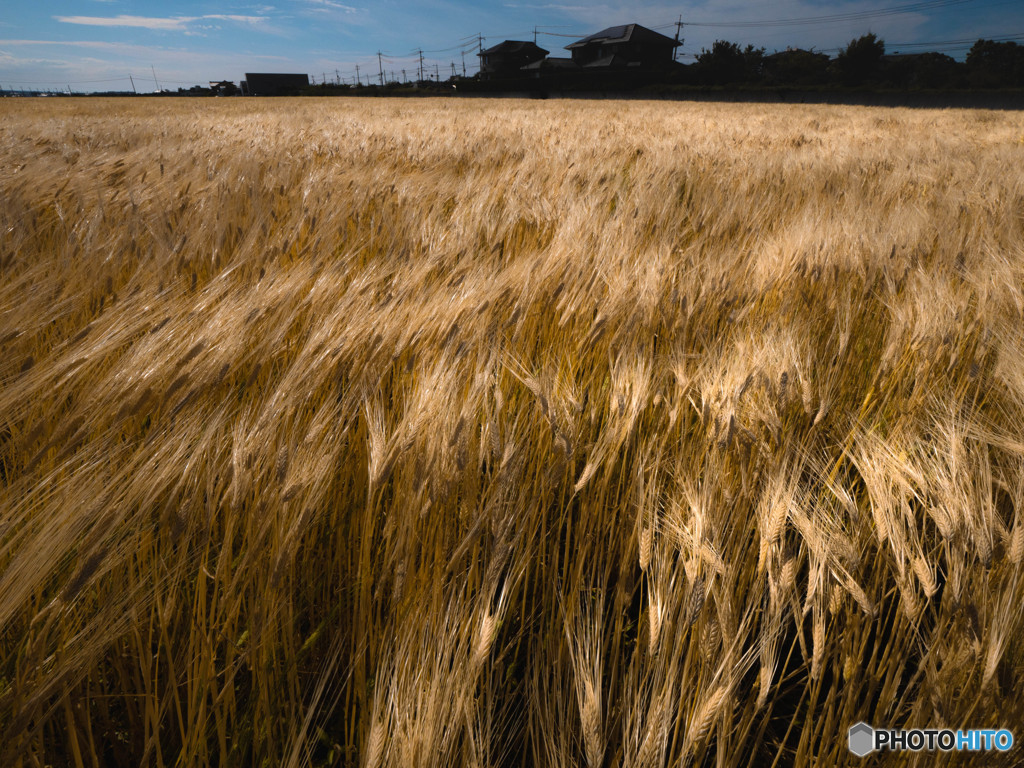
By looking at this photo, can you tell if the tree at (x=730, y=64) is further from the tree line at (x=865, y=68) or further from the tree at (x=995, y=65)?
the tree at (x=995, y=65)

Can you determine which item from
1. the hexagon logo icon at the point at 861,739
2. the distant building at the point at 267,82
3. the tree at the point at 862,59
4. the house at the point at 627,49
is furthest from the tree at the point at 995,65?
the distant building at the point at 267,82

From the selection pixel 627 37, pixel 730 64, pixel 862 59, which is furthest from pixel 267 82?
pixel 862 59

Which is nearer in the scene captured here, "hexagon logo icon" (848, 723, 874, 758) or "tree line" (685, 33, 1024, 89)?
"hexagon logo icon" (848, 723, 874, 758)

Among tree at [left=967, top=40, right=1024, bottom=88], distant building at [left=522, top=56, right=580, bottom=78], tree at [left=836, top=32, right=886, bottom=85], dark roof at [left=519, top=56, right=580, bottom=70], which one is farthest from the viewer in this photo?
dark roof at [left=519, top=56, right=580, bottom=70]

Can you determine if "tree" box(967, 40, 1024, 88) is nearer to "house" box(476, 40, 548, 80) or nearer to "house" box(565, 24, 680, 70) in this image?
"house" box(565, 24, 680, 70)

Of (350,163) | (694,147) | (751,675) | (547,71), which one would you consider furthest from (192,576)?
(547,71)

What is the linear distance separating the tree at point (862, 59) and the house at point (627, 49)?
12.8 meters

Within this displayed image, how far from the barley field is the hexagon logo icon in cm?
2

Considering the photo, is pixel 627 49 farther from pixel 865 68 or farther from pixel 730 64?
pixel 865 68

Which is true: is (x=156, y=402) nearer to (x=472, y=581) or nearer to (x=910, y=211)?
(x=472, y=581)

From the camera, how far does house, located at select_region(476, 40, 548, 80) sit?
1619 inches

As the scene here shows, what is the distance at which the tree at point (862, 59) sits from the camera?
2908cm

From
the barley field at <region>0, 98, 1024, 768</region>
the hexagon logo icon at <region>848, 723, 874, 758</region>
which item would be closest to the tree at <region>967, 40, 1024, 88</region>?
the barley field at <region>0, 98, 1024, 768</region>

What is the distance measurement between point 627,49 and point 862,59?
55.3ft
